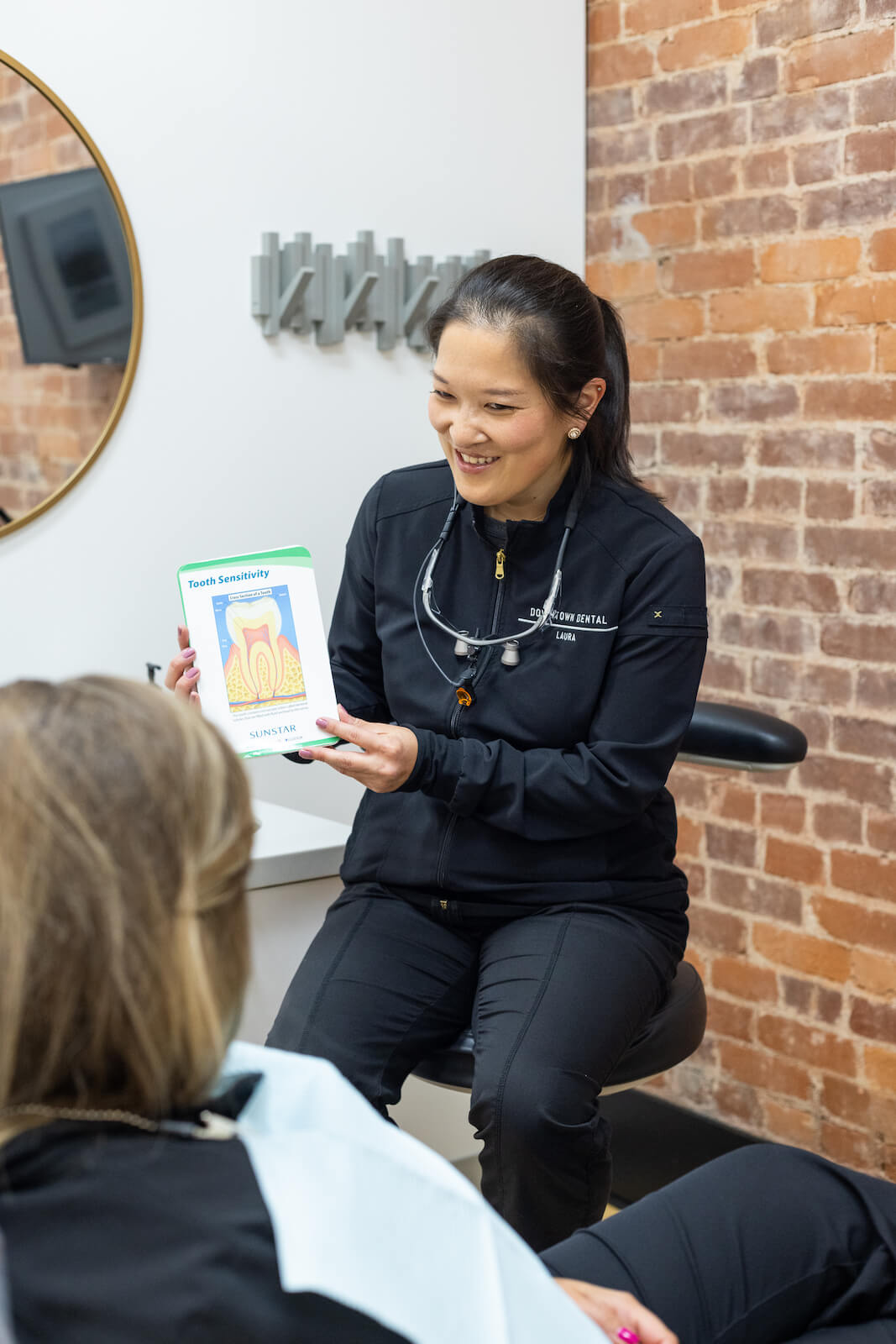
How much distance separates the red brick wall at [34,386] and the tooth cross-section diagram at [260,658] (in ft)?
2.57

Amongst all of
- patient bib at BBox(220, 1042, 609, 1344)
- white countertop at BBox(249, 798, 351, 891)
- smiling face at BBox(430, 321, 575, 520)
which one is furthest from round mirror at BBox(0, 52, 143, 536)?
patient bib at BBox(220, 1042, 609, 1344)

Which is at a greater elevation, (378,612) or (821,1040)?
(378,612)

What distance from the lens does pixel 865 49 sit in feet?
8.26

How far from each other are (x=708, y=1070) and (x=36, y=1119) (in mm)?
A: 2400

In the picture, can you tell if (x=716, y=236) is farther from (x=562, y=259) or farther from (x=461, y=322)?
(x=461, y=322)

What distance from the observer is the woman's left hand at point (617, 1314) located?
1.10m

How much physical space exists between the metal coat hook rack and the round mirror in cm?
29

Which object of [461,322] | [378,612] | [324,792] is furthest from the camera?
[324,792]

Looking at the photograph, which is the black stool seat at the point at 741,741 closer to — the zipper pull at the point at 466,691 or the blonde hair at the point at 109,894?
the zipper pull at the point at 466,691

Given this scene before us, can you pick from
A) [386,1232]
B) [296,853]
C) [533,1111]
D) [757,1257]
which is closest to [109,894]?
[386,1232]

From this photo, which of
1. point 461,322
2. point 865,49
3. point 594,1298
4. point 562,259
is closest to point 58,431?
point 461,322

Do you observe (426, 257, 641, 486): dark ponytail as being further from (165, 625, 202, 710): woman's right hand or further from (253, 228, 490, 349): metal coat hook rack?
(253, 228, 490, 349): metal coat hook rack

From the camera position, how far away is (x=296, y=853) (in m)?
2.16

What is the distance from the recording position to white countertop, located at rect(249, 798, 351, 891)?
2.14 meters
